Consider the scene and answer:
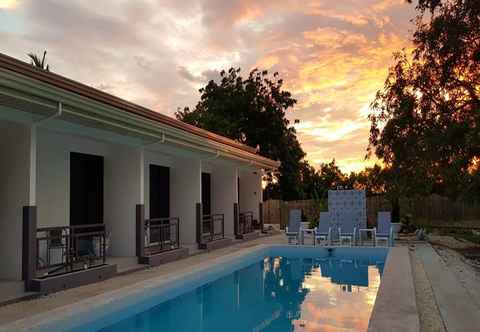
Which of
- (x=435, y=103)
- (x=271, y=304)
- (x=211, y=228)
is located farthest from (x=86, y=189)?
(x=435, y=103)

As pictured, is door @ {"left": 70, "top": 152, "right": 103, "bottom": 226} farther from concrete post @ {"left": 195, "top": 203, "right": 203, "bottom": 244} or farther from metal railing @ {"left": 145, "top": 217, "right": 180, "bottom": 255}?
concrete post @ {"left": 195, "top": 203, "right": 203, "bottom": 244}

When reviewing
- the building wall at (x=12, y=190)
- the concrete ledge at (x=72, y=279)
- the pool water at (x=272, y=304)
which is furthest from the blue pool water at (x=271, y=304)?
the building wall at (x=12, y=190)

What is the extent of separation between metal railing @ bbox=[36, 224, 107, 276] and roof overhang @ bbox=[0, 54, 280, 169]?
216 cm

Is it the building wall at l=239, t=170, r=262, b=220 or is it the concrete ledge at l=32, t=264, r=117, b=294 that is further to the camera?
the building wall at l=239, t=170, r=262, b=220

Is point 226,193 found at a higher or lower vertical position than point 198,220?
higher

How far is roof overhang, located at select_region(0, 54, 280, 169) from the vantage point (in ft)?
23.1

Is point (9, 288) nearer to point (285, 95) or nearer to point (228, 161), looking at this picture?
point (228, 161)

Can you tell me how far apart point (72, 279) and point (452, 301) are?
6.58 meters

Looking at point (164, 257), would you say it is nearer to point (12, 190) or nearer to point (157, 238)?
point (157, 238)

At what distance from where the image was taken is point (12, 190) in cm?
834

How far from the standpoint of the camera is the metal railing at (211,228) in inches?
618

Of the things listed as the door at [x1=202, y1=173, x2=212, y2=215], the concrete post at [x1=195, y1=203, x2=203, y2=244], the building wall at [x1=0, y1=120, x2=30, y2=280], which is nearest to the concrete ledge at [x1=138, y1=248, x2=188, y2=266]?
the concrete post at [x1=195, y1=203, x2=203, y2=244]

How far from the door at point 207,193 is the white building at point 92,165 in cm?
4

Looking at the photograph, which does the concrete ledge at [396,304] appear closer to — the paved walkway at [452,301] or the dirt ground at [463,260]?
the paved walkway at [452,301]
